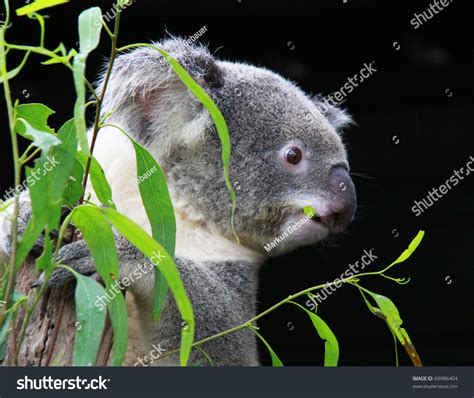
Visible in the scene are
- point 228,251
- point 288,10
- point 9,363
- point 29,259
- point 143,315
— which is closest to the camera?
point 9,363

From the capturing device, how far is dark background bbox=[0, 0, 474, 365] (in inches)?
154

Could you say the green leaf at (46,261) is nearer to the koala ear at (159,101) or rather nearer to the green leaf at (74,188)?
the green leaf at (74,188)

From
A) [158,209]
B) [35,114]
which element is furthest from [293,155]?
[35,114]

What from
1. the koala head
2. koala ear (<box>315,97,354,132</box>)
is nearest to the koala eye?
the koala head

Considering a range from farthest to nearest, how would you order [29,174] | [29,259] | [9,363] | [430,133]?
[430,133]
[29,259]
[9,363]
[29,174]

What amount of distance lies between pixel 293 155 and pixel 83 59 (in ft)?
4.03

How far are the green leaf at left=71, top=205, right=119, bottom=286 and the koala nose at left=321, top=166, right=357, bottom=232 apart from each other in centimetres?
105

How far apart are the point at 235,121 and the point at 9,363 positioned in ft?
3.41

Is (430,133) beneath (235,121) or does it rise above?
beneath

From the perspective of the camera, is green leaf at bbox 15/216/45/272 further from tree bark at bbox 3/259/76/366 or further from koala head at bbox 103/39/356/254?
koala head at bbox 103/39/356/254

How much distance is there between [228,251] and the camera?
2127mm

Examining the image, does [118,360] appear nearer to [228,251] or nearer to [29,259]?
[29,259]

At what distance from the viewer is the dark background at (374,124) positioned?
3916 millimetres

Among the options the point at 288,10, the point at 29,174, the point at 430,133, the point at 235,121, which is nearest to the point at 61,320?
the point at 29,174
